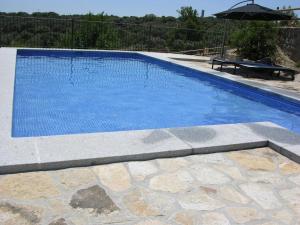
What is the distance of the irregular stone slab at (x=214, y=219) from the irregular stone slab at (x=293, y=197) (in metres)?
0.60

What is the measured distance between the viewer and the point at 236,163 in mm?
3463

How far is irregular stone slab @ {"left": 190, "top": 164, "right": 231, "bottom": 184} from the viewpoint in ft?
10.0

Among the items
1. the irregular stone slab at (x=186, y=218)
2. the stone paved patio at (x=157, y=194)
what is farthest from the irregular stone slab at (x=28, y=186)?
the irregular stone slab at (x=186, y=218)

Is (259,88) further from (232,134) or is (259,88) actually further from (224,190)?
(224,190)

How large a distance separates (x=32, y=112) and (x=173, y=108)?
2501mm

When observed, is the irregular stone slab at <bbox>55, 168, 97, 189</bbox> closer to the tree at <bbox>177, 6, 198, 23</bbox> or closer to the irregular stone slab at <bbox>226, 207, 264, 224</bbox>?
the irregular stone slab at <bbox>226, 207, 264, 224</bbox>

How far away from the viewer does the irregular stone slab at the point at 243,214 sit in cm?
252

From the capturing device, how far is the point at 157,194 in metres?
2.75

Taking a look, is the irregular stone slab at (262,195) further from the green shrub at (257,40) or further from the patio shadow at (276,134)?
the green shrub at (257,40)

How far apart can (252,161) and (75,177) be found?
1732 millimetres

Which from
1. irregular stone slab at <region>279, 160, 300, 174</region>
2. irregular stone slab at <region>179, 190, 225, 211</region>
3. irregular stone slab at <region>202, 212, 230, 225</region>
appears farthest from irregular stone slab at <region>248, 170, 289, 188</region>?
irregular stone slab at <region>202, 212, 230, 225</region>

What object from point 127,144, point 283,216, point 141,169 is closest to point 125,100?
point 127,144

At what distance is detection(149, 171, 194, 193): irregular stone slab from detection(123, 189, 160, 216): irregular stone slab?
193 mm

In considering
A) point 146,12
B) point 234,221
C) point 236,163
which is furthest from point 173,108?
point 146,12
